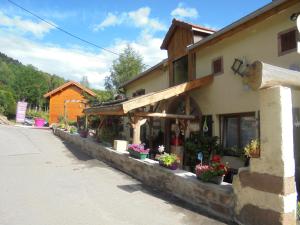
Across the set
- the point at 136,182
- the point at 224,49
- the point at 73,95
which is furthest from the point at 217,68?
the point at 73,95

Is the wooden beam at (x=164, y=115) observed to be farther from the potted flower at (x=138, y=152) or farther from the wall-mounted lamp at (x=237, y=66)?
the wall-mounted lamp at (x=237, y=66)

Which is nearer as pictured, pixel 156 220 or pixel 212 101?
pixel 156 220

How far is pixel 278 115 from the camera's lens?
526cm

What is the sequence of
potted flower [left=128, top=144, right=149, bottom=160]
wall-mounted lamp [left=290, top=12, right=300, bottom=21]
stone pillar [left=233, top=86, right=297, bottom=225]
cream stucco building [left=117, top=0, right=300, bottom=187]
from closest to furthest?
1. stone pillar [left=233, top=86, right=297, bottom=225]
2. wall-mounted lamp [left=290, top=12, right=300, bottom=21]
3. cream stucco building [left=117, top=0, right=300, bottom=187]
4. potted flower [left=128, top=144, right=149, bottom=160]

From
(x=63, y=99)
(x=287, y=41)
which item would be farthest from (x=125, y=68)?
(x=287, y=41)

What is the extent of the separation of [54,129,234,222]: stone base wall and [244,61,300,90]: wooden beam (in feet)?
6.84

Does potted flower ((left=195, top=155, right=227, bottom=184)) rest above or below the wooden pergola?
below

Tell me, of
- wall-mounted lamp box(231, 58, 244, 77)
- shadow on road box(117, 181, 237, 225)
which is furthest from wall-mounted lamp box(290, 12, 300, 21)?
shadow on road box(117, 181, 237, 225)

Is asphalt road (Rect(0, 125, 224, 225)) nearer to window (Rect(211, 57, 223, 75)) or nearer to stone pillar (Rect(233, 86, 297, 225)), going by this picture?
stone pillar (Rect(233, 86, 297, 225))

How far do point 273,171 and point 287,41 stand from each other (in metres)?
4.55

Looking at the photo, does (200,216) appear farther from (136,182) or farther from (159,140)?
(159,140)

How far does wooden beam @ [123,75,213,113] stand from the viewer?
1052cm

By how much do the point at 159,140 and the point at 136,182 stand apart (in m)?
6.06

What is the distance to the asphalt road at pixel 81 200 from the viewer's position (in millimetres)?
5918
